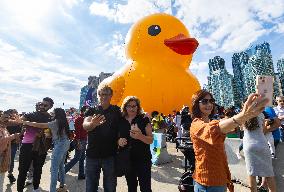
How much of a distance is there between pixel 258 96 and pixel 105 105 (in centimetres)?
250

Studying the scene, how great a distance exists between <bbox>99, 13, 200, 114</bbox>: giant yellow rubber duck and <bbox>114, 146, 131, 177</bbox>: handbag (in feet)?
32.6

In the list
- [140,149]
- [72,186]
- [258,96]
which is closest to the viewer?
[258,96]

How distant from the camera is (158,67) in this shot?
1471cm

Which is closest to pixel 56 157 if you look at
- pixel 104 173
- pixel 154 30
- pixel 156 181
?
pixel 104 173

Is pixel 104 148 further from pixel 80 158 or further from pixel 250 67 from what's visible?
pixel 250 67

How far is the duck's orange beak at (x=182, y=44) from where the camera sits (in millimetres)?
13783

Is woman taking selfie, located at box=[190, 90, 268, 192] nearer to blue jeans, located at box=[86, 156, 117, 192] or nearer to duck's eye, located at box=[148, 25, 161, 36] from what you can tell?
blue jeans, located at box=[86, 156, 117, 192]

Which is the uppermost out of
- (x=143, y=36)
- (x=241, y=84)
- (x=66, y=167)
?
(x=241, y=84)

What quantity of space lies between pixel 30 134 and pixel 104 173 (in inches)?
102

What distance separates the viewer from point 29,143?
229 inches

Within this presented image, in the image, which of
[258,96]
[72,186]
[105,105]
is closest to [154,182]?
[72,186]

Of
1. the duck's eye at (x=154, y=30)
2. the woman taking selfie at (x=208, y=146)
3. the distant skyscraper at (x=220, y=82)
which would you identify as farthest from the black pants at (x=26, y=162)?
the distant skyscraper at (x=220, y=82)

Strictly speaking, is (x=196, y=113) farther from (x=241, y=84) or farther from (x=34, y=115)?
(x=241, y=84)

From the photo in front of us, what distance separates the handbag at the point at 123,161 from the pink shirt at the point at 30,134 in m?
2.68
